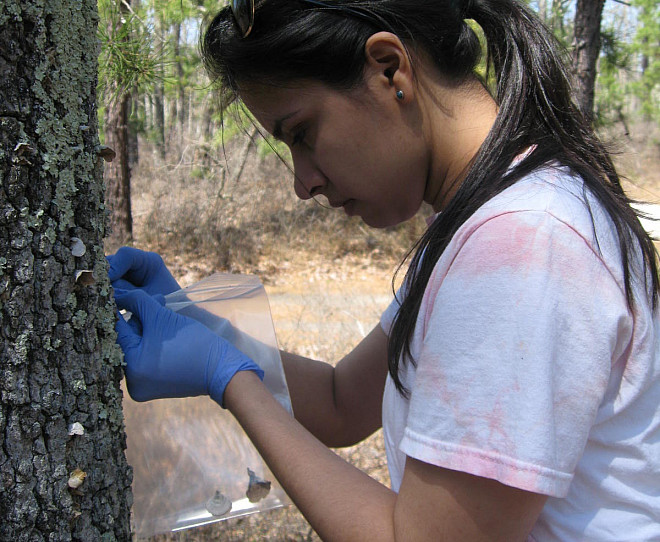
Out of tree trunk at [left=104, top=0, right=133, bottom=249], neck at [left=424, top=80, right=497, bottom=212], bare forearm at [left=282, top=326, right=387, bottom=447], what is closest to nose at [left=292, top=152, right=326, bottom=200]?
neck at [left=424, top=80, right=497, bottom=212]

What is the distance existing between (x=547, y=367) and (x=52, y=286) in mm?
780

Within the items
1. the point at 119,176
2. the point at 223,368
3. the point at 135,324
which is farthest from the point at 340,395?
the point at 119,176

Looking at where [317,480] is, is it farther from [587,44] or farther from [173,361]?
[587,44]

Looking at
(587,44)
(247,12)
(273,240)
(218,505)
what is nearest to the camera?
(247,12)

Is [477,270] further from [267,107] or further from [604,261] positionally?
[267,107]

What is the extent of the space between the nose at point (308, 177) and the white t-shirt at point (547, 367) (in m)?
0.37

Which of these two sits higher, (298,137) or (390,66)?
(390,66)

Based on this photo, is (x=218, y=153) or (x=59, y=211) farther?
(x=218, y=153)

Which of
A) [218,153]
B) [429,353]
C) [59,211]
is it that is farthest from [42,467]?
[218,153]

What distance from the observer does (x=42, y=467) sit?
101 centimetres

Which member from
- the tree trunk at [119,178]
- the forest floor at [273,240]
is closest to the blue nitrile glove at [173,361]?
the forest floor at [273,240]

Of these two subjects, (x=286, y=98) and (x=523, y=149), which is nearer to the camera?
(x=523, y=149)

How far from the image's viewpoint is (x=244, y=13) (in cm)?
107

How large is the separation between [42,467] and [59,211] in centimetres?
43
